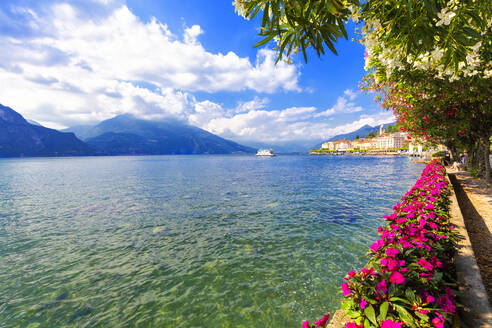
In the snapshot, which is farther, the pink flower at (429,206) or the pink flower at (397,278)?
the pink flower at (429,206)

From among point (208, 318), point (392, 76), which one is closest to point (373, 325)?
point (208, 318)

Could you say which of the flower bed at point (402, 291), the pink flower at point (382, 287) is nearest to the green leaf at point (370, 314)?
the flower bed at point (402, 291)

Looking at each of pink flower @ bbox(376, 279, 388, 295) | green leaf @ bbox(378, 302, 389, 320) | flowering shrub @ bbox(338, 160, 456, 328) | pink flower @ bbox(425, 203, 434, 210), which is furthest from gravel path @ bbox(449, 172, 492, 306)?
green leaf @ bbox(378, 302, 389, 320)

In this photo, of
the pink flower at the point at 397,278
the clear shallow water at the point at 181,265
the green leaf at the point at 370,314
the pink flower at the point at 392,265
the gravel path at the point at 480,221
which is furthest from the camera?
the clear shallow water at the point at 181,265

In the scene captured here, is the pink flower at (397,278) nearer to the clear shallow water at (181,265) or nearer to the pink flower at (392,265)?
the pink flower at (392,265)

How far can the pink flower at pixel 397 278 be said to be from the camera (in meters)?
2.88

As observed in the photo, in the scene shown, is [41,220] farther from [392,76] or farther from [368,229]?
[392,76]

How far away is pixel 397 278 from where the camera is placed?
293cm

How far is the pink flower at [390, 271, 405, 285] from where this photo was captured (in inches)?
114

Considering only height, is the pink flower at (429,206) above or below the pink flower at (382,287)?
above

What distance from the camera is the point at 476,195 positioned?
13812 millimetres

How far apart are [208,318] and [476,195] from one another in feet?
59.9

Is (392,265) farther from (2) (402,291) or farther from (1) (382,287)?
(1) (382,287)

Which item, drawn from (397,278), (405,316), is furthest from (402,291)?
(405,316)
